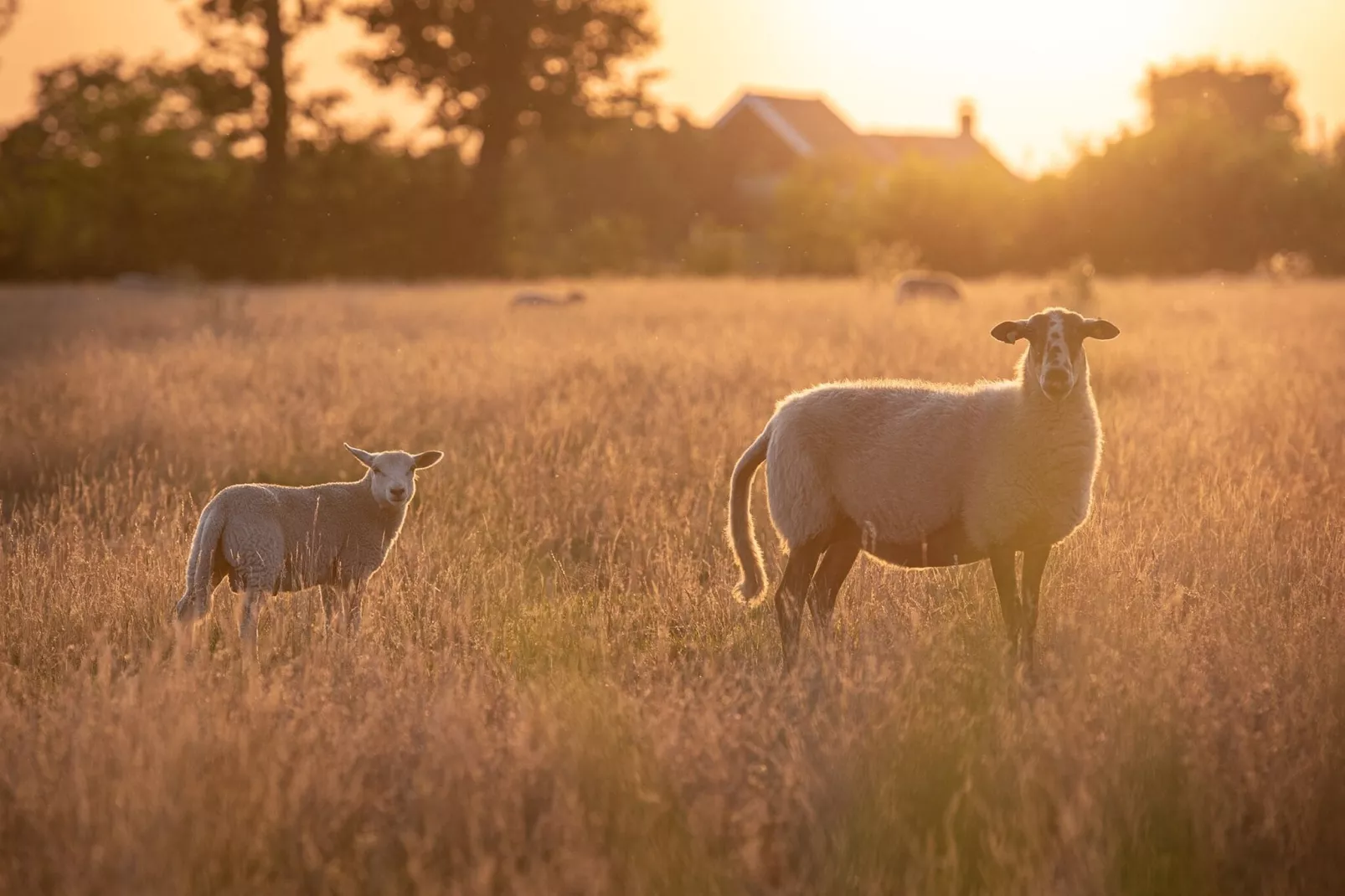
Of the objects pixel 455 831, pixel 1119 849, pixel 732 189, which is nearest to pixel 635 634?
pixel 455 831

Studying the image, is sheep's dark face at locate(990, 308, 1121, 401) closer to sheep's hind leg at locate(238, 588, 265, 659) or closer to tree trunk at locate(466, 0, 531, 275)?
sheep's hind leg at locate(238, 588, 265, 659)

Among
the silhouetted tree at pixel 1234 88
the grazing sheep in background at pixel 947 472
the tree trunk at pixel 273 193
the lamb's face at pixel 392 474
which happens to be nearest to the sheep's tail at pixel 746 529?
the grazing sheep in background at pixel 947 472

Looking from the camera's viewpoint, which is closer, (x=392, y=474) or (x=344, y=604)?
(x=344, y=604)

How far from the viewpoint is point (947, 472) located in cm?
557

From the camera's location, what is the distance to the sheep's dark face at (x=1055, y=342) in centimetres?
534

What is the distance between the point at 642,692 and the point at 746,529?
1.47 m

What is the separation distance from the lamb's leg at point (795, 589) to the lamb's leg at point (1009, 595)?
29.1 inches

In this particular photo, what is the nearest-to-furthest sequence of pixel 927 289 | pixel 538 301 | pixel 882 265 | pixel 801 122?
pixel 538 301 → pixel 927 289 → pixel 882 265 → pixel 801 122

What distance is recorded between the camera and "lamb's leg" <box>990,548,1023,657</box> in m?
5.41

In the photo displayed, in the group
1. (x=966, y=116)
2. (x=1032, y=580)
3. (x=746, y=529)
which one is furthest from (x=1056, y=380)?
(x=966, y=116)

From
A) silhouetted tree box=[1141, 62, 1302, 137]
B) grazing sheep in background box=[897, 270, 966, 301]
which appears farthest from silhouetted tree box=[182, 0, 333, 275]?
silhouetted tree box=[1141, 62, 1302, 137]

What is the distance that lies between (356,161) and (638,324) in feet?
84.2

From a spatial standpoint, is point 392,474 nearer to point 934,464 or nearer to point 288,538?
point 288,538

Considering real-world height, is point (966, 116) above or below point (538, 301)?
above
